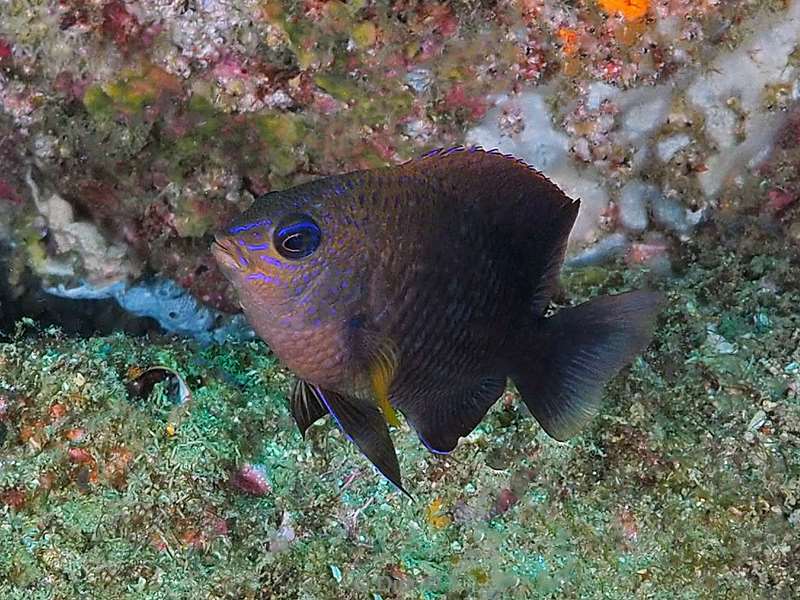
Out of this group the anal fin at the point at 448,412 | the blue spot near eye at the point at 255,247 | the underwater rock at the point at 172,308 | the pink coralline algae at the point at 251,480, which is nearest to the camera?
the blue spot near eye at the point at 255,247

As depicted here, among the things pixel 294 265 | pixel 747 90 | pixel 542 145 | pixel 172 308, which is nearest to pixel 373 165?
pixel 542 145

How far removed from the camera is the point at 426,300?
5.33ft

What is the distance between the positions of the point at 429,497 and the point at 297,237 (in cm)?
136

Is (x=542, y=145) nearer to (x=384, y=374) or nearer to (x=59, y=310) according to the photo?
(x=384, y=374)

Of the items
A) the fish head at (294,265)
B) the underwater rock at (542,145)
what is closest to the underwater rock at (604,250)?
the underwater rock at (542,145)

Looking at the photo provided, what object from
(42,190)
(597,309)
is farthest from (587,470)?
(42,190)

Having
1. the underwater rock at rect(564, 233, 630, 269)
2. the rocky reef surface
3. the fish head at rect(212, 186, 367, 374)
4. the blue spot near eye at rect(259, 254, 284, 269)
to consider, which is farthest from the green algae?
the blue spot near eye at rect(259, 254, 284, 269)

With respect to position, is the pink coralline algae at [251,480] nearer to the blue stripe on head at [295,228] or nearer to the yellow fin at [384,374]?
the yellow fin at [384,374]

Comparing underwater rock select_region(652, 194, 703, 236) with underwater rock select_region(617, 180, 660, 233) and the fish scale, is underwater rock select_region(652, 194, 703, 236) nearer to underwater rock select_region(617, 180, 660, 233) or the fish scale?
underwater rock select_region(617, 180, 660, 233)

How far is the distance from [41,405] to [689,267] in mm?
2899

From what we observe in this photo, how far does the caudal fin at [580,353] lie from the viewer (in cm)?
185

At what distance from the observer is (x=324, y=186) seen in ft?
5.06

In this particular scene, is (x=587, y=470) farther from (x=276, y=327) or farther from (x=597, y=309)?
(x=276, y=327)

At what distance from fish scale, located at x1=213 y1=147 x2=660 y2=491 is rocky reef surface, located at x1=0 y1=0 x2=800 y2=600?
→ 68cm
